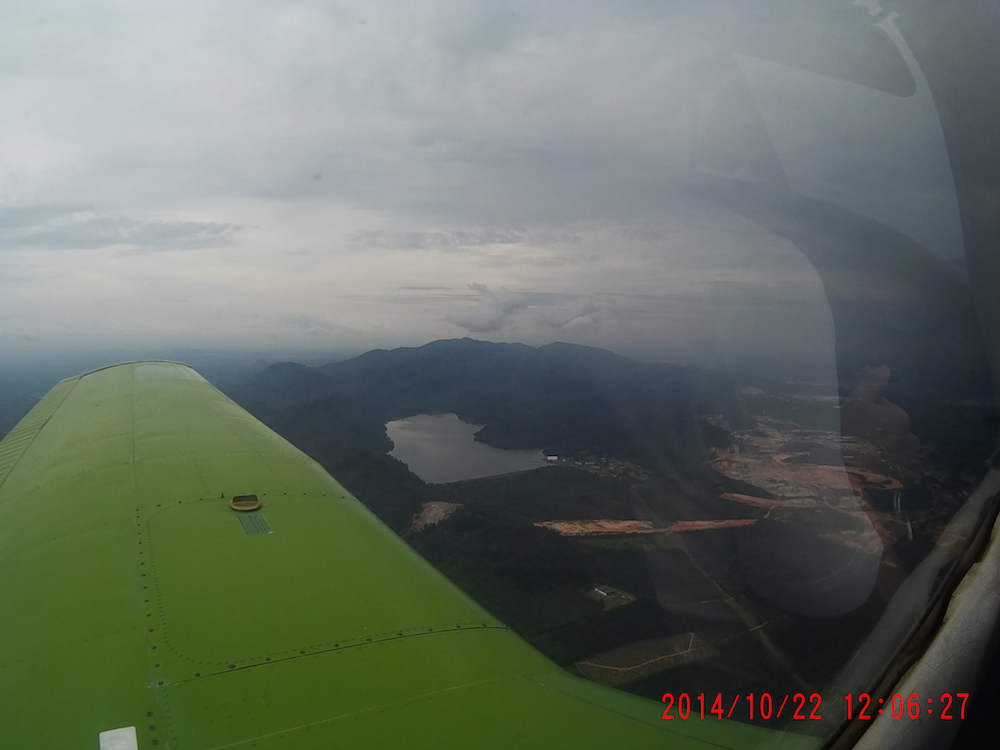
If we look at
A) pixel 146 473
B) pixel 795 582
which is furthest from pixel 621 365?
pixel 146 473

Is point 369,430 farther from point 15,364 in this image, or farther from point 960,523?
point 960,523
